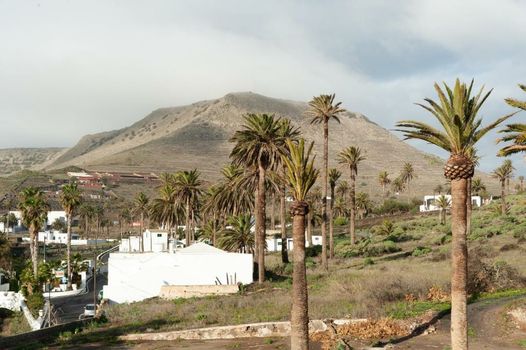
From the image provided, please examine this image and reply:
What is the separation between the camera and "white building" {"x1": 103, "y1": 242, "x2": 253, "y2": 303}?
52.5 meters

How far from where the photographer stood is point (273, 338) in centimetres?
3123

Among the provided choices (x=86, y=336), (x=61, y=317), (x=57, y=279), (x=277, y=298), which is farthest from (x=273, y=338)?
(x=57, y=279)

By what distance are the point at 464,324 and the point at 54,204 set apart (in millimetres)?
187441

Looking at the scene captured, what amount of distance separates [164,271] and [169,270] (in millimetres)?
495

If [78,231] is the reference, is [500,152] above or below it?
above

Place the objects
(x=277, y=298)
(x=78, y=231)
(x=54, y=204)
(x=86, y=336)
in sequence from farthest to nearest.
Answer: (x=54, y=204) < (x=78, y=231) < (x=277, y=298) < (x=86, y=336)

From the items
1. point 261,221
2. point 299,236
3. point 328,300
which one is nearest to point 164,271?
point 261,221

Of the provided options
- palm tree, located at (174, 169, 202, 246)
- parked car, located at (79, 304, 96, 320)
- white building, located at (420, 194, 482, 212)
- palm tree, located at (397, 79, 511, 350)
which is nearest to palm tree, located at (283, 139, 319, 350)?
palm tree, located at (397, 79, 511, 350)

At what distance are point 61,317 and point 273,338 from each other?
29.7 m

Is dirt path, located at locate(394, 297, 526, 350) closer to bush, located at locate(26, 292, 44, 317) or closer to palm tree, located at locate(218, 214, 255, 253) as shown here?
palm tree, located at locate(218, 214, 255, 253)

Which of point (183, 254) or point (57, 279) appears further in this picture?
point (57, 279)

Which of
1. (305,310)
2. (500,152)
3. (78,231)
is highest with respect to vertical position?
(500,152)

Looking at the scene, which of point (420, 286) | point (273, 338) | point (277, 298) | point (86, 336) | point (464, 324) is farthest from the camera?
point (277, 298)

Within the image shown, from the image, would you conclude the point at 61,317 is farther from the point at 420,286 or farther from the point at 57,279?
the point at 420,286
